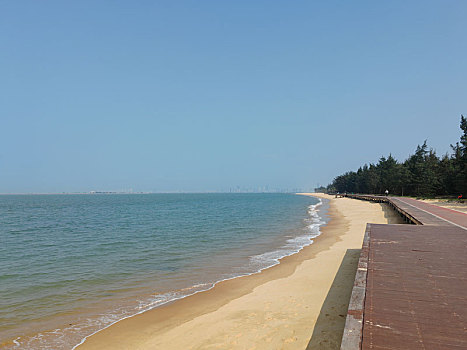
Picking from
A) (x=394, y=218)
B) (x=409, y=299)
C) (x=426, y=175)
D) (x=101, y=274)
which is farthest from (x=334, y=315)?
(x=426, y=175)

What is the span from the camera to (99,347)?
6.26 meters

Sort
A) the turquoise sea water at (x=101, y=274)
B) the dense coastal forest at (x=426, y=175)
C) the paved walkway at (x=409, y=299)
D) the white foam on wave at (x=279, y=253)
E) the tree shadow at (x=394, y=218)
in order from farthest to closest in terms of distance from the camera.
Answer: the dense coastal forest at (x=426, y=175) → the tree shadow at (x=394, y=218) → the white foam on wave at (x=279, y=253) → the turquoise sea water at (x=101, y=274) → the paved walkway at (x=409, y=299)

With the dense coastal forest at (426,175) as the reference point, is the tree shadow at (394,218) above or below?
below

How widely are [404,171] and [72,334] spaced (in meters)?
83.4

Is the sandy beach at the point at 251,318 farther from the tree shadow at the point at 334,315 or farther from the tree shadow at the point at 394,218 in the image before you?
the tree shadow at the point at 394,218

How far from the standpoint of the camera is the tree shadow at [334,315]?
5.67m

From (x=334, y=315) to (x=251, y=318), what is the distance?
189 centimetres

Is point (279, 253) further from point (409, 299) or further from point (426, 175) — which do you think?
point (426, 175)

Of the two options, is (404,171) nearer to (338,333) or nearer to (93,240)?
(93,240)

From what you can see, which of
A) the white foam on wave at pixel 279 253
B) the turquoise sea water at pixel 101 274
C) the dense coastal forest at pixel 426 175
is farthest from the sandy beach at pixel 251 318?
the dense coastal forest at pixel 426 175

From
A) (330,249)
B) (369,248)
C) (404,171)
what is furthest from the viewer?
(404,171)

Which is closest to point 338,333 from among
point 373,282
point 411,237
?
point 373,282

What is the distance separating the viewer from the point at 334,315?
693 centimetres

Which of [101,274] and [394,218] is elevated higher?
[394,218]
